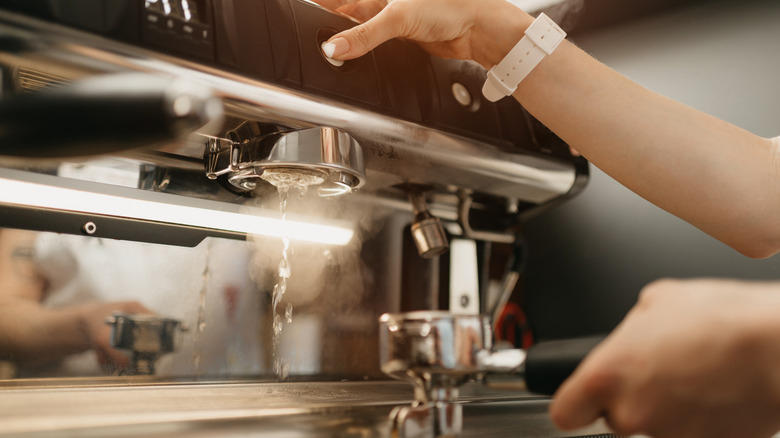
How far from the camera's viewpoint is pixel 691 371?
32 centimetres

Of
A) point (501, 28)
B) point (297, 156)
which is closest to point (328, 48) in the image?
point (297, 156)

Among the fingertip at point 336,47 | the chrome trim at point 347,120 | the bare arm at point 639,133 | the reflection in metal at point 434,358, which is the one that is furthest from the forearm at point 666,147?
the reflection in metal at point 434,358

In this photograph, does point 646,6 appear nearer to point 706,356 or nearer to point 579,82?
point 579,82

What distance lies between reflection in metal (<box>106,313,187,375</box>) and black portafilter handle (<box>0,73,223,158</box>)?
37 cm

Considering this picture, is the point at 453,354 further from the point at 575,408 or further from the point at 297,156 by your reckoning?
the point at 297,156

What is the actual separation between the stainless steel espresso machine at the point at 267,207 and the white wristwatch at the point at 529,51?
6 centimetres

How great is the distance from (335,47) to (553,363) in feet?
1.25

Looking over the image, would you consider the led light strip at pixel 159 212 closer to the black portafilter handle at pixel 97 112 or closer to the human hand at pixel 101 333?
the human hand at pixel 101 333

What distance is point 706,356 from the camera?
0.32 metres

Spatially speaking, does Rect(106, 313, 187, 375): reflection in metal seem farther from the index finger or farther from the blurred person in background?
the index finger

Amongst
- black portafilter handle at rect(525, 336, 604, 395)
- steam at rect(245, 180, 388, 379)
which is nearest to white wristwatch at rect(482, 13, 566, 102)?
steam at rect(245, 180, 388, 379)

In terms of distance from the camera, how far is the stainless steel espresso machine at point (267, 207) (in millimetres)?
400

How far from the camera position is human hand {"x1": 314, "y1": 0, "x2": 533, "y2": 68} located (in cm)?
68

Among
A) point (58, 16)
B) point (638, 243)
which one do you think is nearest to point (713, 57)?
point (638, 243)
